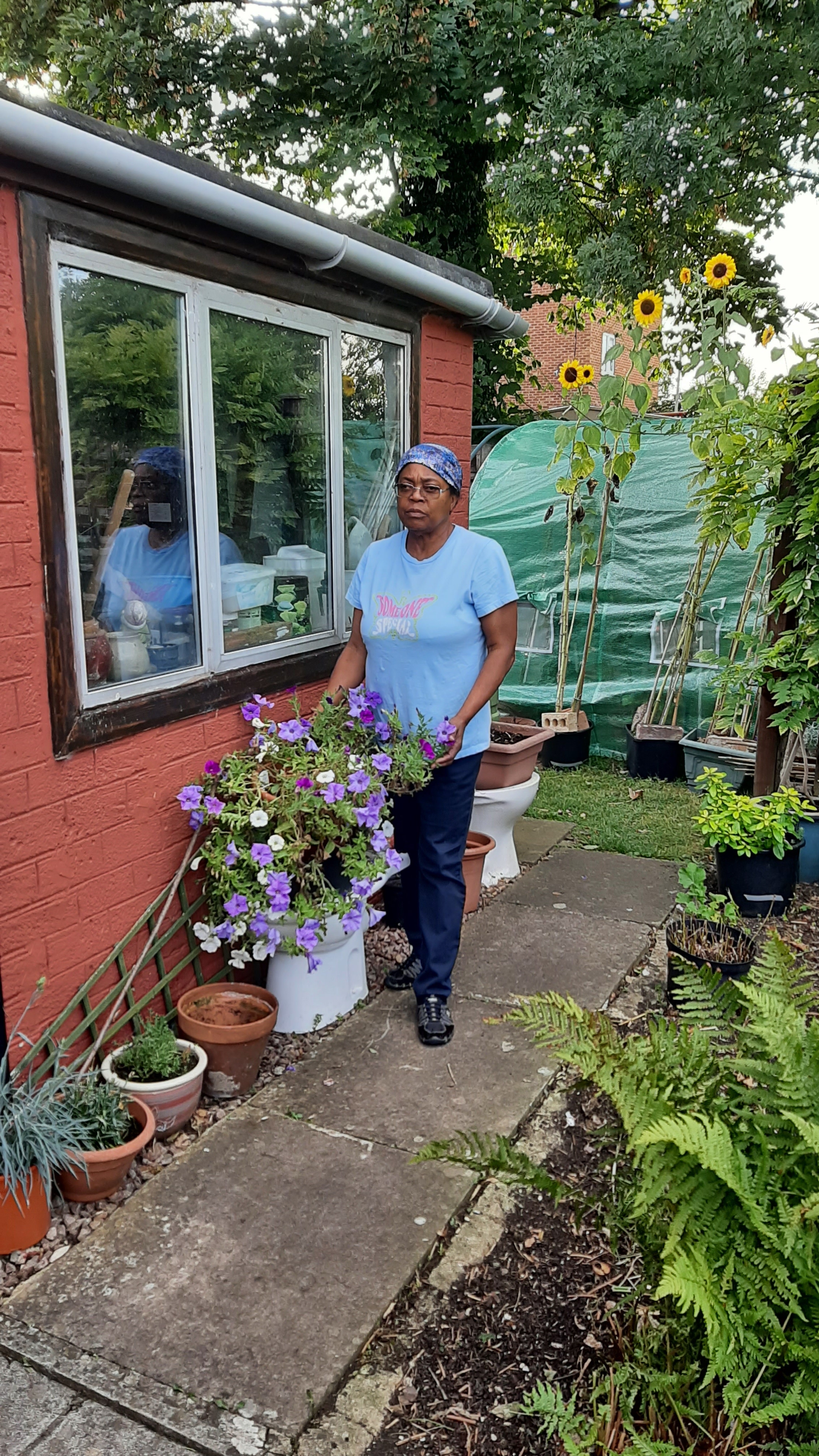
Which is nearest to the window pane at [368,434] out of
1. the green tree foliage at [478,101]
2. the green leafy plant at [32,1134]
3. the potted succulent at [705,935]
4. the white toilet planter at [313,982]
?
the white toilet planter at [313,982]

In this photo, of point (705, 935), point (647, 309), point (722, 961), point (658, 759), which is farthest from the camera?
point (658, 759)

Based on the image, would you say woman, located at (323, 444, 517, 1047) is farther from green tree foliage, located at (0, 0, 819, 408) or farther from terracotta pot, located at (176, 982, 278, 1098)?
green tree foliage, located at (0, 0, 819, 408)

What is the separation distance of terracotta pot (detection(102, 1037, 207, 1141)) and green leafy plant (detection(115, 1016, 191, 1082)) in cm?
1

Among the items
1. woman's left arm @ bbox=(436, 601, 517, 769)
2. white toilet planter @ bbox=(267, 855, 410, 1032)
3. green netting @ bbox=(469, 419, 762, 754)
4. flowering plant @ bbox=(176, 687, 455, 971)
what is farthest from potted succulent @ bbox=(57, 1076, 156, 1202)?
green netting @ bbox=(469, 419, 762, 754)

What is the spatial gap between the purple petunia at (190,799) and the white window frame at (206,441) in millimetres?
316

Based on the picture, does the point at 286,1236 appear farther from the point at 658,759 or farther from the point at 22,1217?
the point at 658,759

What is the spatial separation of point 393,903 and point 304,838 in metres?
1.29

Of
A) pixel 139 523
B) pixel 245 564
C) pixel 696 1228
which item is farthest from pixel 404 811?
pixel 696 1228

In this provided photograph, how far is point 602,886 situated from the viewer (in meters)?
4.90

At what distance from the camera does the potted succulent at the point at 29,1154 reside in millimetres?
2342

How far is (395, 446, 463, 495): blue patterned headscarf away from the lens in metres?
3.24

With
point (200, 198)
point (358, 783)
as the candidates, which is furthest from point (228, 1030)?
point (200, 198)

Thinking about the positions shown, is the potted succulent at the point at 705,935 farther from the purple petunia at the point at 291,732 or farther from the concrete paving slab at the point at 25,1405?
the concrete paving slab at the point at 25,1405

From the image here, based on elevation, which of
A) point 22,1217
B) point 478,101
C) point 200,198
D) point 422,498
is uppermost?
point 478,101
